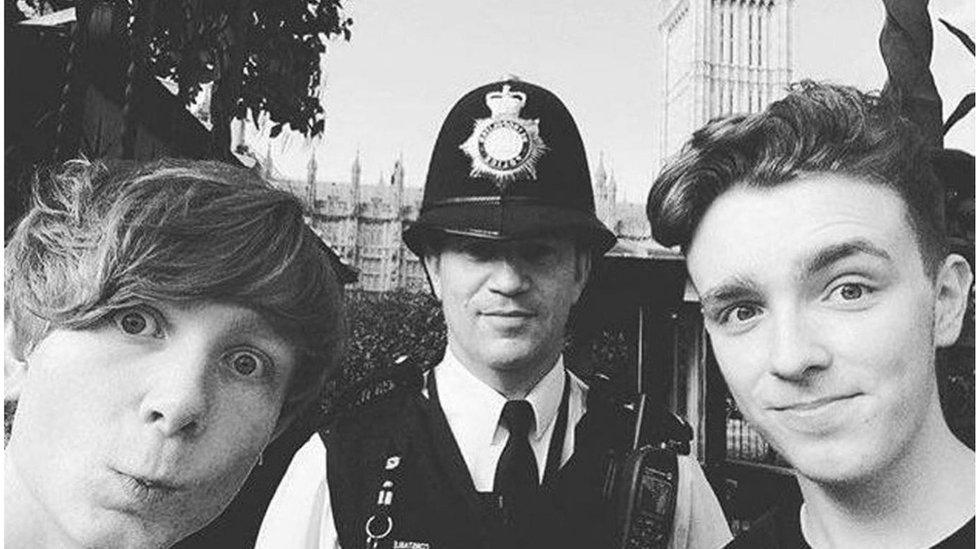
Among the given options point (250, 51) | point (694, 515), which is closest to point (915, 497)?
point (694, 515)

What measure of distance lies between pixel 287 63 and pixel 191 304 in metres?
0.70

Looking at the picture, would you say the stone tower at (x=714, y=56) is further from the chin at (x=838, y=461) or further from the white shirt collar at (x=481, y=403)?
the chin at (x=838, y=461)

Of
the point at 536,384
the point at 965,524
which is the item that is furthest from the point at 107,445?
the point at 965,524

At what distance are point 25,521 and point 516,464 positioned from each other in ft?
1.95

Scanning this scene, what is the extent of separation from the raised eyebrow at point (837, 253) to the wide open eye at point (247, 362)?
495 mm

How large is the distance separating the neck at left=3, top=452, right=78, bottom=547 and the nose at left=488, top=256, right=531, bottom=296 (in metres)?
0.54

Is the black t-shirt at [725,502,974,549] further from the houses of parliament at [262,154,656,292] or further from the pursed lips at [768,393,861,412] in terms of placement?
the houses of parliament at [262,154,656,292]

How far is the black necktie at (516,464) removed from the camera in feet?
3.70

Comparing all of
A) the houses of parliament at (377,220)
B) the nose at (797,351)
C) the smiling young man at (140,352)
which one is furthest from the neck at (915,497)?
the houses of parliament at (377,220)

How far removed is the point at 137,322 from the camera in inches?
30.3

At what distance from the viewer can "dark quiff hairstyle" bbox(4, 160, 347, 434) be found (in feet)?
2.50

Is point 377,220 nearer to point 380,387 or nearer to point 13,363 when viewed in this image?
point 380,387

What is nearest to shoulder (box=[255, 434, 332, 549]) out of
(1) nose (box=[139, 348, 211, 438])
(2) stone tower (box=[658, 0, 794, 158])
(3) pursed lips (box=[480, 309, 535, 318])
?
(3) pursed lips (box=[480, 309, 535, 318])

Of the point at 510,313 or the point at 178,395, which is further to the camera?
the point at 510,313
